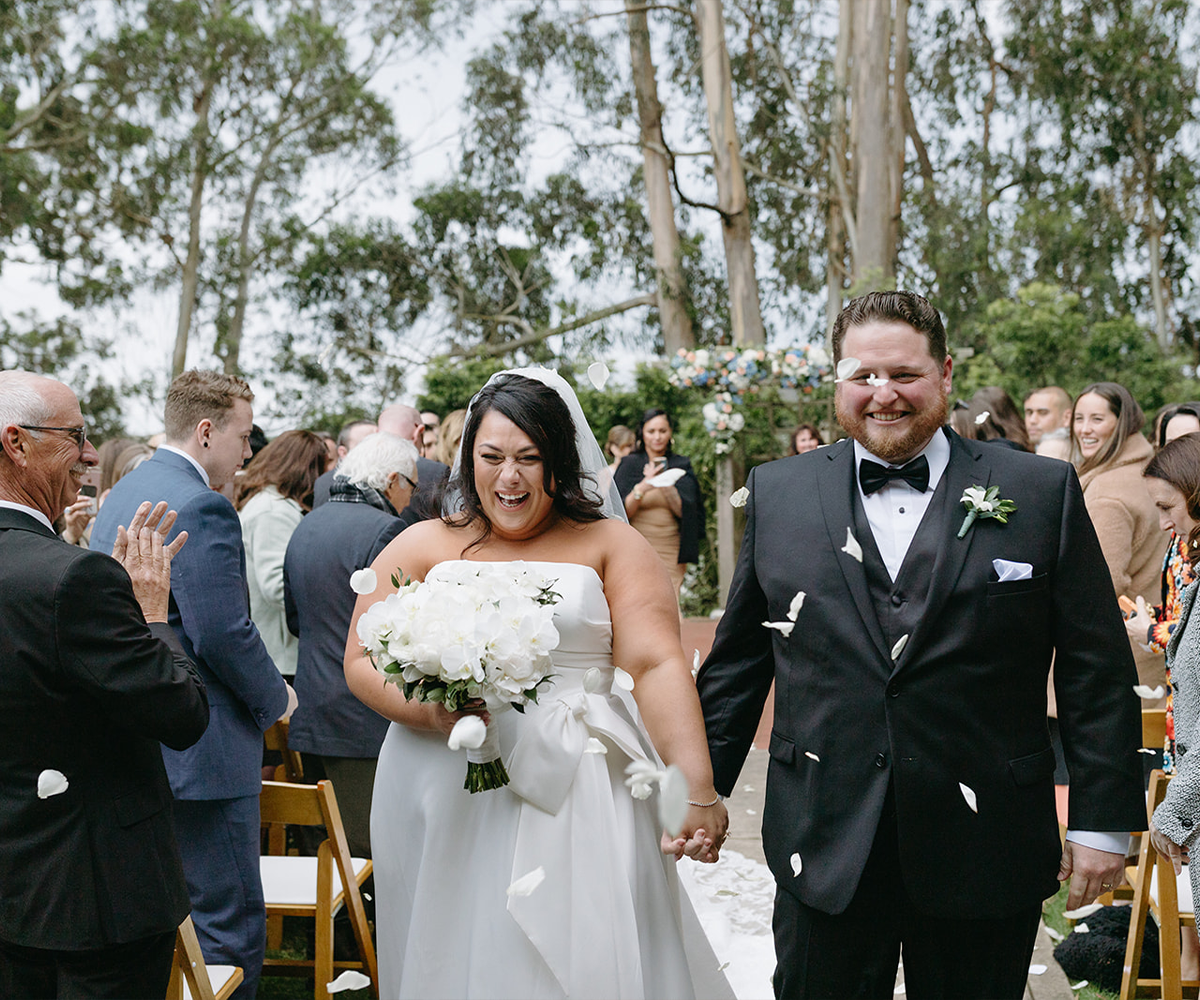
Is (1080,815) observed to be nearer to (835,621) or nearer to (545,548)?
(835,621)

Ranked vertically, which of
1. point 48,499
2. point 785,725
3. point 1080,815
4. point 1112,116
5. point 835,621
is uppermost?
point 1112,116

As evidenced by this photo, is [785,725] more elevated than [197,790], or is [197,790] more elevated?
[785,725]

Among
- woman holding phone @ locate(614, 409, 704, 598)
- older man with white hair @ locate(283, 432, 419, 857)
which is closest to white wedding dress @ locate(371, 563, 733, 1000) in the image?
older man with white hair @ locate(283, 432, 419, 857)

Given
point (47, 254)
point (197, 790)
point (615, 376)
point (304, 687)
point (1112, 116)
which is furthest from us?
point (47, 254)

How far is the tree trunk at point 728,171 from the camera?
1505 cm

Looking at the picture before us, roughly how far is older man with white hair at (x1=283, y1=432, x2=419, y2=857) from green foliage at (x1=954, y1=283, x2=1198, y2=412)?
927cm

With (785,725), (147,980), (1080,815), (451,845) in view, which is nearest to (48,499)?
(147,980)

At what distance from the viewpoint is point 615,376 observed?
51.1 feet

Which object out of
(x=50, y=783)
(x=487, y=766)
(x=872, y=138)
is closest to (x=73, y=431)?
(x=50, y=783)

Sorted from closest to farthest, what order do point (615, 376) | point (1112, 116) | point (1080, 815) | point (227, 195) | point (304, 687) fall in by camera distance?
point (1080, 815), point (304, 687), point (615, 376), point (1112, 116), point (227, 195)

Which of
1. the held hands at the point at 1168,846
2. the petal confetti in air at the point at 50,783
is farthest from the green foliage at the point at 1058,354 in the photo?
the petal confetti in air at the point at 50,783

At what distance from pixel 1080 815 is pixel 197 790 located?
98.5 inches

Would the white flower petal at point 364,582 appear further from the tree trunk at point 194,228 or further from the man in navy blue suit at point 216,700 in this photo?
the tree trunk at point 194,228

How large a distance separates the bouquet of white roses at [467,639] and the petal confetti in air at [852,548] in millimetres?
683
